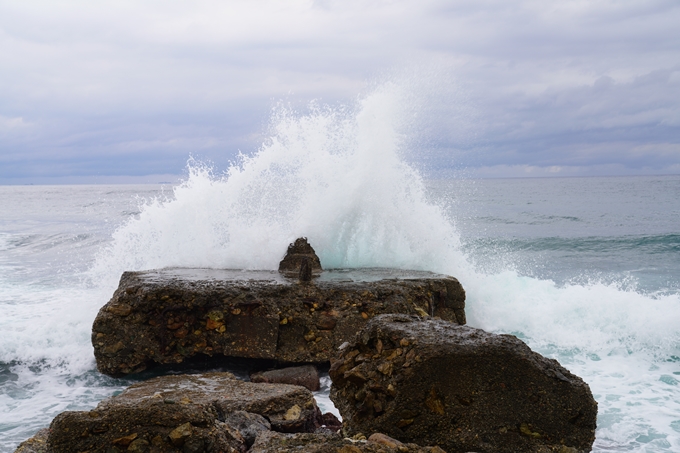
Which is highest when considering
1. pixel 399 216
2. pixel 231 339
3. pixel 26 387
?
pixel 399 216

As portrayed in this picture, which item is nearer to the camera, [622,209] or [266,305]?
[266,305]

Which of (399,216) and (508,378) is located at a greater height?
(399,216)

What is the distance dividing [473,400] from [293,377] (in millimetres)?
2487

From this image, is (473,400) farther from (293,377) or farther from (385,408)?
(293,377)

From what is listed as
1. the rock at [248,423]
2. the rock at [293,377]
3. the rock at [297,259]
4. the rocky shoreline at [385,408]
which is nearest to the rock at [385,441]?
the rocky shoreline at [385,408]

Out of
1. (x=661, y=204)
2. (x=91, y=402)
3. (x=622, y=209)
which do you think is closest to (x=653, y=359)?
(x=91, y=402)

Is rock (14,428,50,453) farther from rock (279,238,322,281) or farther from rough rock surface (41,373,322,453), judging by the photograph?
rock (279,238,322,281)

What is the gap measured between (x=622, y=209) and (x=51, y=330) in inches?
1275

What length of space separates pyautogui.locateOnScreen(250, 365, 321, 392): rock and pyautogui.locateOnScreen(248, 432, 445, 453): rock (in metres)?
2.69

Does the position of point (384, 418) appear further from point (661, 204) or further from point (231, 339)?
point (661, 204)

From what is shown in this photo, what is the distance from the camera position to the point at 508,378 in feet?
10.5

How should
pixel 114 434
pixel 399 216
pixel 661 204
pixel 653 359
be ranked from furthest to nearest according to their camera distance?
pixel 661 204
pixel 399 216
pixel 653 359
pixel 114 434

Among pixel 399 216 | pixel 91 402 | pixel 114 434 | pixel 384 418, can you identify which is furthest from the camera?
pixel 399 216

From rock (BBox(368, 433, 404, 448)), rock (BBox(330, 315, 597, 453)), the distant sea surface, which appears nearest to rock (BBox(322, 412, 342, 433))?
the distant sea surface
